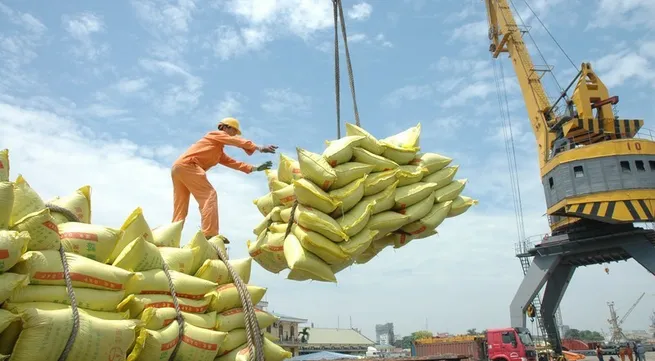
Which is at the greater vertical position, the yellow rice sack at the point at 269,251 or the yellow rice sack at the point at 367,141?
the yellow rice sack at the point at 367,141

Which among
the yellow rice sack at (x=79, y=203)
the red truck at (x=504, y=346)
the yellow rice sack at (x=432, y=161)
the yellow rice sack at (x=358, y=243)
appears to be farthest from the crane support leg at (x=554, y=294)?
the yellow rice sack at (x=79, y=203)

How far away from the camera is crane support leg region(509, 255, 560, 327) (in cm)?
2336

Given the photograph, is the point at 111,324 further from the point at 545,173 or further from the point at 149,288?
the point at 545,173

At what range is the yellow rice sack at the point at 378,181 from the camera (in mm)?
3781

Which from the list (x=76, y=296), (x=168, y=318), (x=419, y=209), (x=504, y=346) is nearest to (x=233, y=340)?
(x=168, y=318)

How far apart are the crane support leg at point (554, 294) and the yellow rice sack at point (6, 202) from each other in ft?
86.8

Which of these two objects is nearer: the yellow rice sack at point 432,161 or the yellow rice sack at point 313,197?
the yellow rice sack at point 313,197

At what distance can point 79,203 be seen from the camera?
8.20 feet

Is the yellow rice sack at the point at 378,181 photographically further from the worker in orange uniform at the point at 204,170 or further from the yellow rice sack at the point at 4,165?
the yellow rice sack at the point at 4,165

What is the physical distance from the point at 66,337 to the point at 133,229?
71 centimetres

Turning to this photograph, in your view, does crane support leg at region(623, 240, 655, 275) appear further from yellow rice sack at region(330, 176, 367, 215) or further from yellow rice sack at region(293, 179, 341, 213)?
yellow rice sack at region(293, 179, 341, 213)

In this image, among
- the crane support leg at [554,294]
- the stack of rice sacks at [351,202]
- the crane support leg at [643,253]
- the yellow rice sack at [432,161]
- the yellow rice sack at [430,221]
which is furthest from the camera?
the crane support leg at [554,294]

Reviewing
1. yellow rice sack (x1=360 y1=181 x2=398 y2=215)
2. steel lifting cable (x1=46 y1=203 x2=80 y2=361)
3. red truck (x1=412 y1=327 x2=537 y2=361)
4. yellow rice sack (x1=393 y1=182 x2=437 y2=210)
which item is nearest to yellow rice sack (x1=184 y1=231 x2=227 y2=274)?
steel lifting cable (x1=46 y1=203 x2=80 y2=361)

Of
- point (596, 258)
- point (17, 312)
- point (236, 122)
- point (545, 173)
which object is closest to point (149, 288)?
point (17, 312)
